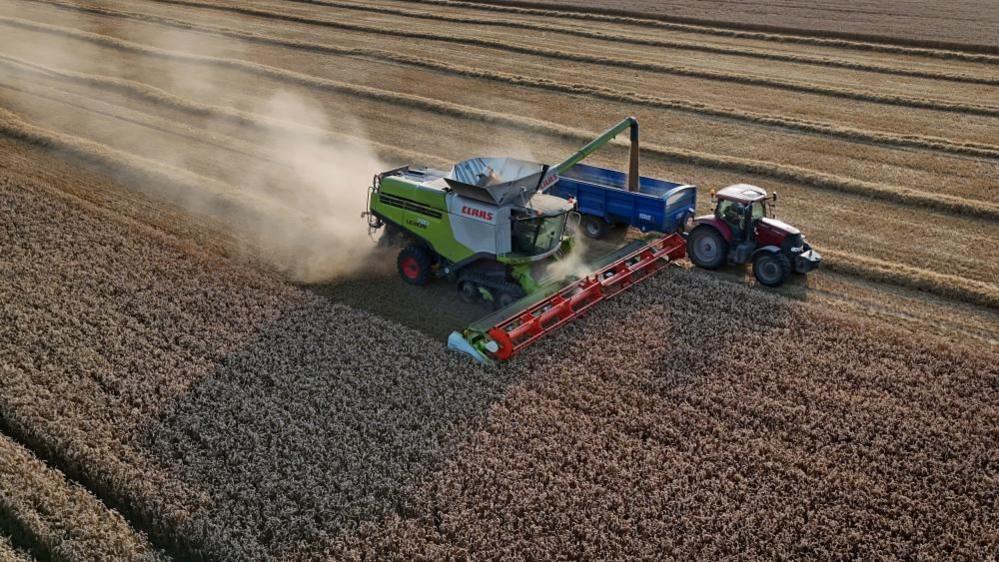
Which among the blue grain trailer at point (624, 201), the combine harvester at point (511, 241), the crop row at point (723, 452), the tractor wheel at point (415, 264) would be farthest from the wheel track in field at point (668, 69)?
the tractor wheel at point (415, 264)

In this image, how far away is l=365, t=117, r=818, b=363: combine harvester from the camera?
12.9m

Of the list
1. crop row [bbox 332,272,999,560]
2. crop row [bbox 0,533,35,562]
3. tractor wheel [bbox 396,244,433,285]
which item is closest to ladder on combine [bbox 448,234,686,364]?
crop row [bbox 332,272,999,560]

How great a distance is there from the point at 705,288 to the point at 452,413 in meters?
5.84

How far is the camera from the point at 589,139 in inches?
887

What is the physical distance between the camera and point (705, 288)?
47.6ft

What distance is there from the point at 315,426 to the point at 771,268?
28.0 ft

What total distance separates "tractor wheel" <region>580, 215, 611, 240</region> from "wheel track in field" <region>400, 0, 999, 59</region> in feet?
70.8

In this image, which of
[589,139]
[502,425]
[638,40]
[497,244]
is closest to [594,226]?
[497,244]

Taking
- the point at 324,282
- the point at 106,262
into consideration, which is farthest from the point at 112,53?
the point at 324,282

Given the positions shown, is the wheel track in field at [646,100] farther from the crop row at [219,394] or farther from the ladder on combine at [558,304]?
the crop row at [219,394]

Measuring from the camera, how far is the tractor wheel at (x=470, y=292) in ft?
45.9

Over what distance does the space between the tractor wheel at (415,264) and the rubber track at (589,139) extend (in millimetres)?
9498

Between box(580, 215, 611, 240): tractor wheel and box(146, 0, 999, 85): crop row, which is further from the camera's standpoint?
box(146, 0, 999, 85): crop row

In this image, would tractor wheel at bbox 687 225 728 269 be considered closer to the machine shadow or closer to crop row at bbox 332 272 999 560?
crop row at bbox 332 272 999 560
